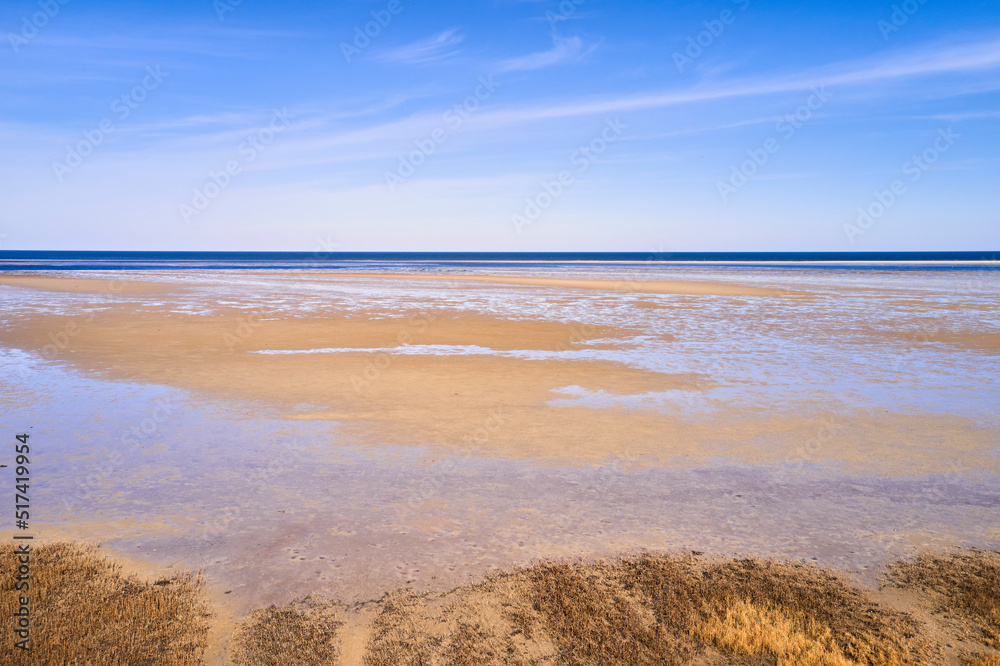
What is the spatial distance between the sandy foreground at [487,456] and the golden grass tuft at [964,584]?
9.3 inches

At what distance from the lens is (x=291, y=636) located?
4.09 metres

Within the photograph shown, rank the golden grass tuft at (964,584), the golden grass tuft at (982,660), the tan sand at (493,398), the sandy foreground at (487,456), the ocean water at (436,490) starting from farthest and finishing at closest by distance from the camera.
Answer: the tan sand at (493,398), the sandy foreground at (487,456), the ocean water at (436,490), the golden grass tuft at (964,584), the golden grass tuft at (982,660)

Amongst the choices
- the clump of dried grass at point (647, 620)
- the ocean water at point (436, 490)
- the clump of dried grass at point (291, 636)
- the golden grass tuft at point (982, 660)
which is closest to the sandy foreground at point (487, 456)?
the ocean water at point (436, 490)

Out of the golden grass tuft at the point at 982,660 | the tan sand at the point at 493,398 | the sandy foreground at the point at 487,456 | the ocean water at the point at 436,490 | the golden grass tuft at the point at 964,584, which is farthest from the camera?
the tan sand at the point at 493,398

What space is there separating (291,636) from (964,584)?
5058 mm

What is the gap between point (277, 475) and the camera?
6980mm

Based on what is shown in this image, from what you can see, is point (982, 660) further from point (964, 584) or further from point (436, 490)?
point (436, 490)

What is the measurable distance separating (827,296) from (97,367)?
32.6 metres

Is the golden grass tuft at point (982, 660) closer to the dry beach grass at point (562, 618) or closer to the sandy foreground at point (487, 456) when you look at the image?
the dry beach grass at point (562, 618)

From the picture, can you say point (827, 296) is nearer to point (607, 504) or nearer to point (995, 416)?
point (995, 416)

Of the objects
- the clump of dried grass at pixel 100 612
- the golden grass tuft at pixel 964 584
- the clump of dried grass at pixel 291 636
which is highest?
the golden grass tuft at pixel 964 584

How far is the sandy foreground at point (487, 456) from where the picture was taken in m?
5.34

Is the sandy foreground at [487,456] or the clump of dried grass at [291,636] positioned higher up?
the sandy foreground at [487,456]

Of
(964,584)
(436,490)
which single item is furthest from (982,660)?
(436,490)
